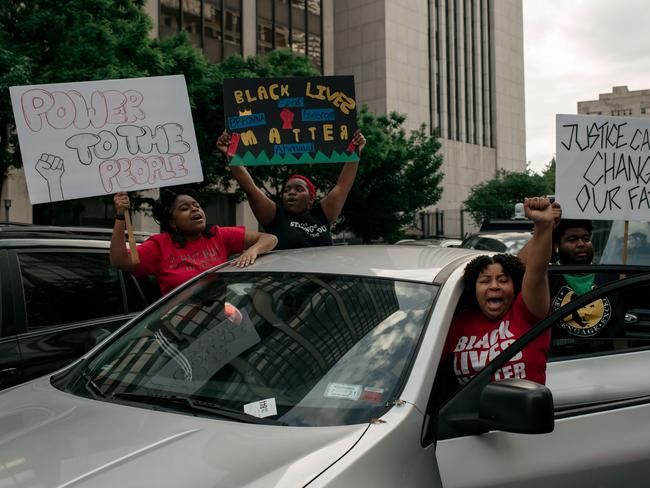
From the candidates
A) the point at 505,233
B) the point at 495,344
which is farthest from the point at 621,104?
the point at 495,344

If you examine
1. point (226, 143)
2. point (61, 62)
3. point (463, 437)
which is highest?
point (61, 62)

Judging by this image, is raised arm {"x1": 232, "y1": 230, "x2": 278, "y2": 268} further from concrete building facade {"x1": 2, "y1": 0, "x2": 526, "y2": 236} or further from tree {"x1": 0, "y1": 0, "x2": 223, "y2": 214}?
concrete building facade {"x1": 2, "y1": 0, "x2": 526, "y2": 236}

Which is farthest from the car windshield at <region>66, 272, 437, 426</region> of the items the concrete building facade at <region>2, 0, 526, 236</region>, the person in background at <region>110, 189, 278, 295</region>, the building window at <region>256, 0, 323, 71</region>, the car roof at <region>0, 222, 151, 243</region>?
the building window at <region>256, 0, 323, 71</region>

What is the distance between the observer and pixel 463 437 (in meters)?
2.30

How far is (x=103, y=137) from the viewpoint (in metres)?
4.33

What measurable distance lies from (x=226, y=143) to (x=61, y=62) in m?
12.2

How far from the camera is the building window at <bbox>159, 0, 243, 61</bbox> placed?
111 feet

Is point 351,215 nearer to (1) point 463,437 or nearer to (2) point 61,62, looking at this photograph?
(2) point 61,62

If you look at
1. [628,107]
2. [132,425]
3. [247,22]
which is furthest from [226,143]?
[628,107]

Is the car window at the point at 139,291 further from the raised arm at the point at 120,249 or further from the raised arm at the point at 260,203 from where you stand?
the raised arm at the point at 260,203

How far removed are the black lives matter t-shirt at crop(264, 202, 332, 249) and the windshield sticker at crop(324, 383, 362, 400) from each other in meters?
2.18

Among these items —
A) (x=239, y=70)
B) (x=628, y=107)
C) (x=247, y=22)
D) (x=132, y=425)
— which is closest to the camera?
(x=132, y=425)

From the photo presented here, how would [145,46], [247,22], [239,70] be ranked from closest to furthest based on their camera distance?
[145,46], [239,70], [247,22]

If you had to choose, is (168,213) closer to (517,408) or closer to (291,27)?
(517,408)
